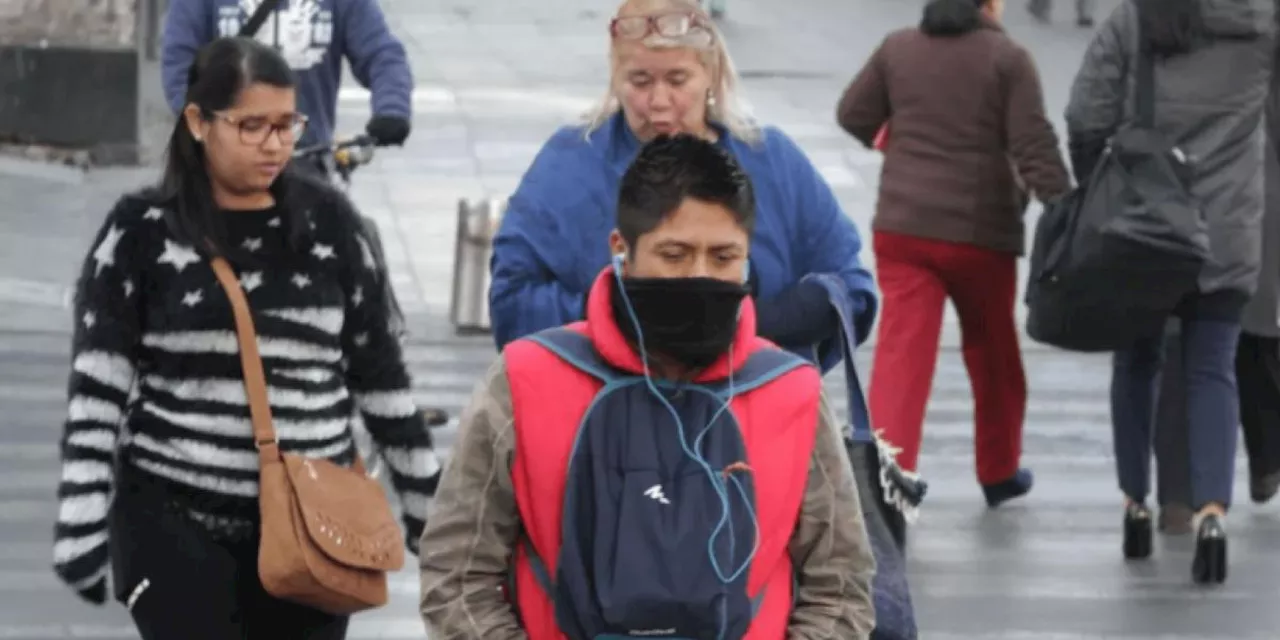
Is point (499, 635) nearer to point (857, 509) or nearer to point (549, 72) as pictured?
point (857, 509)

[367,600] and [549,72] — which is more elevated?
[367,600]

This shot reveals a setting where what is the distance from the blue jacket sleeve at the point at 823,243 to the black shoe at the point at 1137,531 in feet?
11.7

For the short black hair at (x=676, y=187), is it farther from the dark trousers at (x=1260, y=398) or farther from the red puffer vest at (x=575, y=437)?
the dark trousers at (x=1260, y=398)

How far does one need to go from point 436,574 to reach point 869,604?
1.90ft

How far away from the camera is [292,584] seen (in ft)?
14.5

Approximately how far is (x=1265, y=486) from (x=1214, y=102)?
65.5 inches

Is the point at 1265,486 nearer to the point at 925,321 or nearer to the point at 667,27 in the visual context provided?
the point at 925,321

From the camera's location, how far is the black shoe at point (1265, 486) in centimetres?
867

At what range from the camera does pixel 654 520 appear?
3.36 meters

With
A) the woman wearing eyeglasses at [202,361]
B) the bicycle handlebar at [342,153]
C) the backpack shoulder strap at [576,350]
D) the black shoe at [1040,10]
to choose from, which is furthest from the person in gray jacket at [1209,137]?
the black shoe at [1040,10]

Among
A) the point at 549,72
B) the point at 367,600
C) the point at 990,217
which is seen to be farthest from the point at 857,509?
the point at 549,72

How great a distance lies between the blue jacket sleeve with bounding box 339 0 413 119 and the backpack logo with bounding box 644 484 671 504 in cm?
484

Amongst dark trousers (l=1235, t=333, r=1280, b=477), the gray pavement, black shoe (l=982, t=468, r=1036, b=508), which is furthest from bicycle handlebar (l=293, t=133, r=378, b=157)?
dark trousers (l=1235, t=333, r=1280, b=477)

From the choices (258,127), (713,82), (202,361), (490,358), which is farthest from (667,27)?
(490,358)
